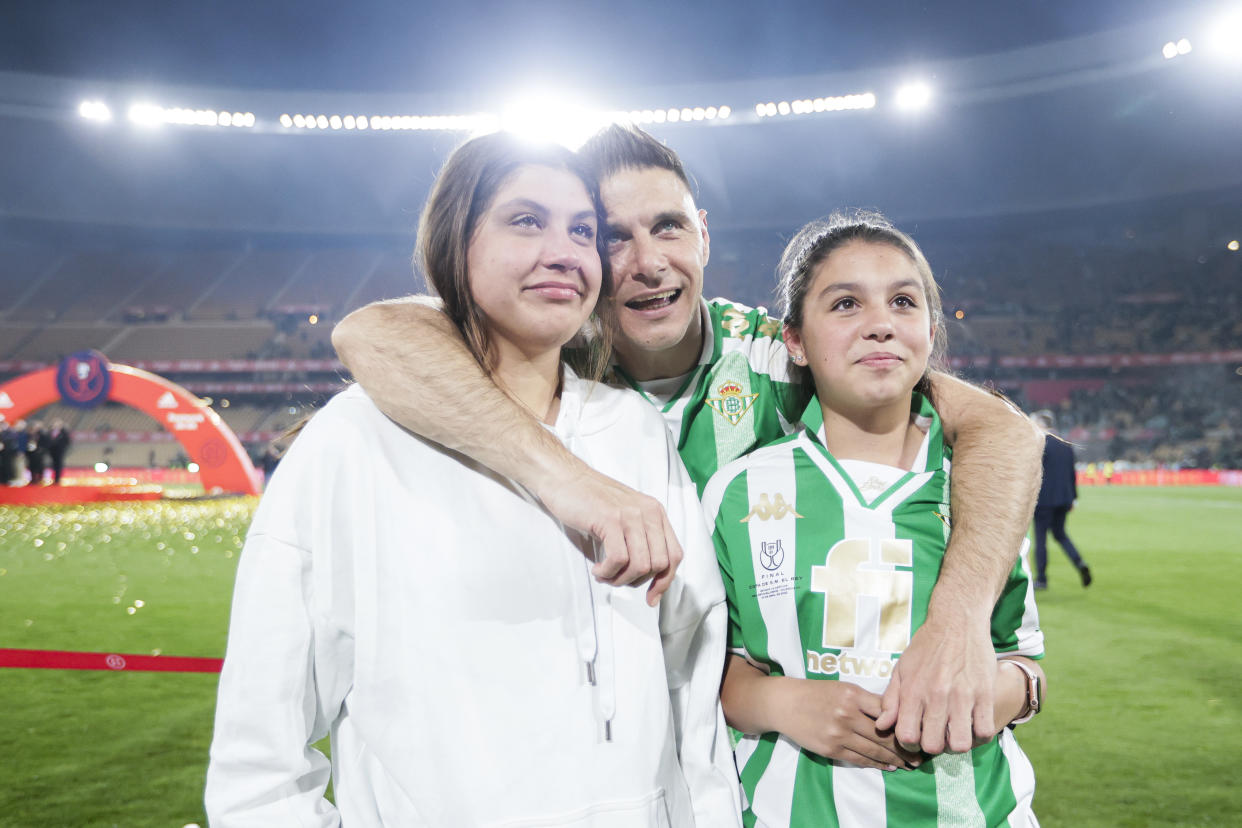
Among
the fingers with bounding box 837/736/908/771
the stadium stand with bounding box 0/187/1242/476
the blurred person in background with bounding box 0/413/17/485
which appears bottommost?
the fingers with bounding box 837/736/908/771

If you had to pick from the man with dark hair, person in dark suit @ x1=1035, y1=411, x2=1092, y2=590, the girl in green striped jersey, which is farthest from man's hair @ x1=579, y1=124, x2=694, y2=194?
person in dark suit @ x1=1035, y1=411, x2=1092, y2=590

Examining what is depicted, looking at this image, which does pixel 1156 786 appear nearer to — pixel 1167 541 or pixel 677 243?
pixel 677 243

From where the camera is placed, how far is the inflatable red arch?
15523 mm

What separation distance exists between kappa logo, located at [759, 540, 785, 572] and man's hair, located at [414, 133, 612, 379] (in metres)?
0.66

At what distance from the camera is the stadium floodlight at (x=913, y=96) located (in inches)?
999

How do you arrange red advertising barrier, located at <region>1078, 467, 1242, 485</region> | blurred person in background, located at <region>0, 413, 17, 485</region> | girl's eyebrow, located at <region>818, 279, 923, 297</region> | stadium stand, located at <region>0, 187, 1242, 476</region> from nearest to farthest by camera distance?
girl's eyebrow, located at <region>818, 279, 923, 297</region>
blurred person in background, located at <region>0, 413, 17, 485</region>
red advertising barrier, located at <region>1078, 467, 1242, 485</region>
stadium stand, located at <region>0, 187, 1242, 476</region>

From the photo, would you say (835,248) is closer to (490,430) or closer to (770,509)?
(770,509)

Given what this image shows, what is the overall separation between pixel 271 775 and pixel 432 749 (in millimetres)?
240

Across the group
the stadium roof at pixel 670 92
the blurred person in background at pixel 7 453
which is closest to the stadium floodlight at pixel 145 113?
the stadium roof at pixel 670 92

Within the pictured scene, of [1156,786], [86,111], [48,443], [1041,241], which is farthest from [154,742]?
[1041,241]

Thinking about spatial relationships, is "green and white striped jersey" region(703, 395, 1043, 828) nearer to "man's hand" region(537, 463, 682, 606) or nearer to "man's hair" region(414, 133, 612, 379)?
"man's hand" region(537, 463, 682, 606)

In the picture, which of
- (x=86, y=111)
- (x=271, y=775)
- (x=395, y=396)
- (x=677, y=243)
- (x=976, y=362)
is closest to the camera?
(x=271, y=775)

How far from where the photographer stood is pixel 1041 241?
34812 millimetres

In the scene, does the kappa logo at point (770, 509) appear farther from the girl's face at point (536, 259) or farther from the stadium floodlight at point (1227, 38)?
the stadium floodlight at point (1227, 38)
